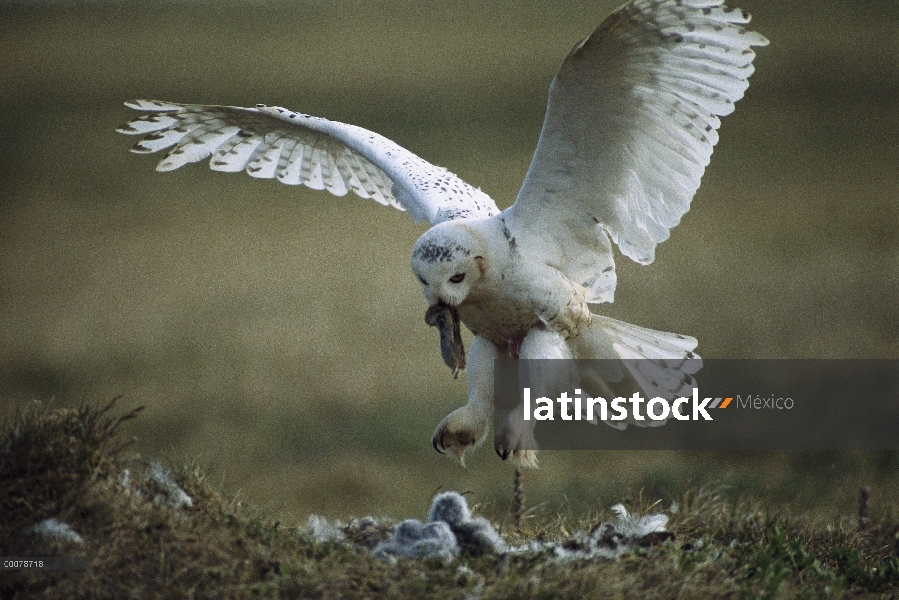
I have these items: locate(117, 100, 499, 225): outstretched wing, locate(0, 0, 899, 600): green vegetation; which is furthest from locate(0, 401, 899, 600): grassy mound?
locate(117, 100, 499, 225): outstretched wing

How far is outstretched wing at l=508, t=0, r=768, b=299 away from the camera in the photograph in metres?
4.91

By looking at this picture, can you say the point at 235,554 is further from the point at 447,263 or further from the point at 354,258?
the point at 354,258

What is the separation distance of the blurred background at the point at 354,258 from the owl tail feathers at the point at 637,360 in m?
0.62

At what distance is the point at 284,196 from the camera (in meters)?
19.7

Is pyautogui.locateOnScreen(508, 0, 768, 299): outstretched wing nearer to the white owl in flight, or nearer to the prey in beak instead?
the white owl in flight

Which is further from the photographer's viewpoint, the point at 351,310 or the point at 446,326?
the point at 351,310

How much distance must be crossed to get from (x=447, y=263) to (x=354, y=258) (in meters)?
11.1

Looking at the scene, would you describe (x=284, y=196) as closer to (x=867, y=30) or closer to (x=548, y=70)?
(x=548, y=70)

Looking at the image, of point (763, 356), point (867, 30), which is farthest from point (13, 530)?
point (867, 30)

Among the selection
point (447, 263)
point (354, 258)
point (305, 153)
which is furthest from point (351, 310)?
point (447, 263)

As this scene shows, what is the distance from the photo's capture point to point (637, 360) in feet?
19.0

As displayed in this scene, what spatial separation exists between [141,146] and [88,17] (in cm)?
2210

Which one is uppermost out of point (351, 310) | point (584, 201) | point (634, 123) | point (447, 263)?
point (634, 123)

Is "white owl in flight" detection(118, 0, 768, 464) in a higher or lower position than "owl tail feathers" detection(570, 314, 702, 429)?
higher
